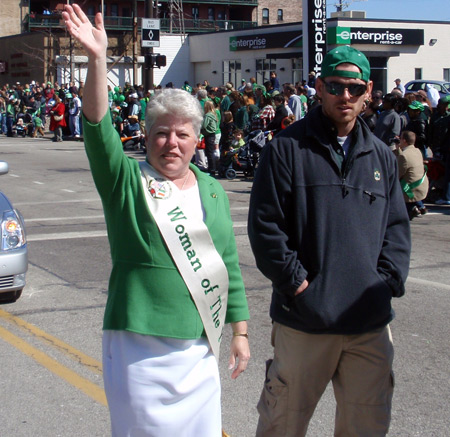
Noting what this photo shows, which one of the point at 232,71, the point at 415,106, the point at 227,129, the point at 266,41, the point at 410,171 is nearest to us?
the point at 410,171

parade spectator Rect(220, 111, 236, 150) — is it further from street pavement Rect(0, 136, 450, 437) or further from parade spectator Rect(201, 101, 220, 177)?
street pavement Rect(0, 136, 450, 437)

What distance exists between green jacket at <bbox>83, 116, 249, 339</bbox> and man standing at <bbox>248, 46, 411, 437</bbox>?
1.49ft

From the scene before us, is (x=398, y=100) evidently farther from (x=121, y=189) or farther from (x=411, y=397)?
(x=121, y=189)

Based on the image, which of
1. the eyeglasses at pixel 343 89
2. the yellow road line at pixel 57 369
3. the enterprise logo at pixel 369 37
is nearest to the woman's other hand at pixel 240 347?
the eyeglasses at pixel 343 89

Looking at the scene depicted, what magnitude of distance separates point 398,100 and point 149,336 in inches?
485

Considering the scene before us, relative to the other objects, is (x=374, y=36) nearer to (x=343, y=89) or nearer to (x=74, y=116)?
(x=74, y=116)

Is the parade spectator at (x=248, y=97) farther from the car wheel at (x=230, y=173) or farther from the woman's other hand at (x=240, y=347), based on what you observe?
the woman's other hand at (x=240, y=347)

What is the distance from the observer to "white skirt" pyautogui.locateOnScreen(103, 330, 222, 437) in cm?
289

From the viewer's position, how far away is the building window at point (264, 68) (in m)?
47.3

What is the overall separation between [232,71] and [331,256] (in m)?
49.1

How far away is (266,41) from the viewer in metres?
46.8

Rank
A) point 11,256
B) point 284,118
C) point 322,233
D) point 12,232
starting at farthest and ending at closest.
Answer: point 284,118 < point 12,232 < point 11,256 < point 322,233

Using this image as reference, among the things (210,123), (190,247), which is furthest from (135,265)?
(210,123)

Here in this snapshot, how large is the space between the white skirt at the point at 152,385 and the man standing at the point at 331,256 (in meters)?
0.47
